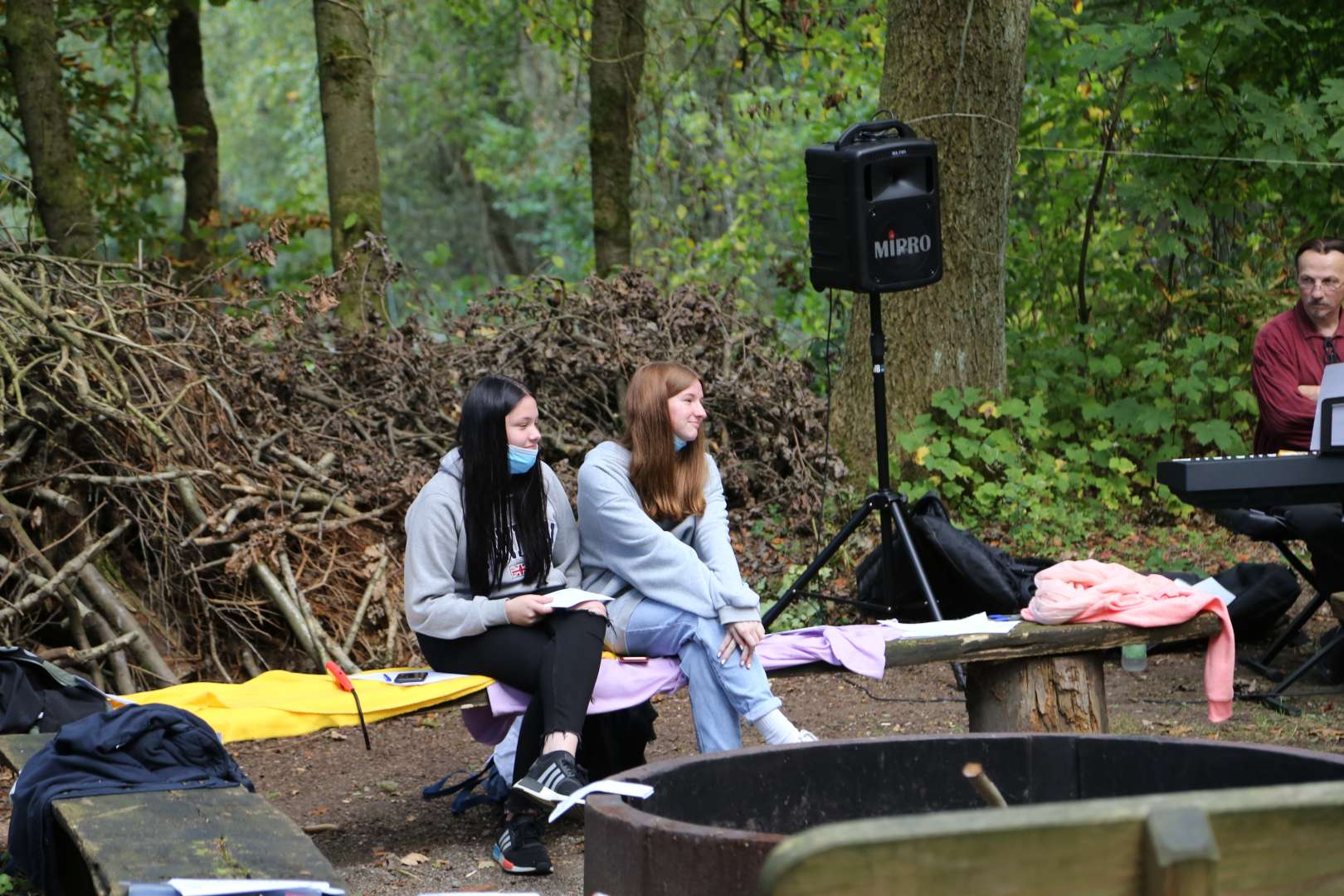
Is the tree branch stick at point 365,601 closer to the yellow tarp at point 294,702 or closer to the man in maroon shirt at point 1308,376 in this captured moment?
the yellow tarp at point 294,702

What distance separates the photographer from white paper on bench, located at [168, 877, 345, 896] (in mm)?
3127

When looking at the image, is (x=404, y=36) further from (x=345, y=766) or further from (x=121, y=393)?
(x=345, y=766)

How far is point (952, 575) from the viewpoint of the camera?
248 inches

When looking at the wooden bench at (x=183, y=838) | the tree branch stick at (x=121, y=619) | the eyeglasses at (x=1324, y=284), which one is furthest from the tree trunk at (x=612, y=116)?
the wooden bench at (x=183, y=838)

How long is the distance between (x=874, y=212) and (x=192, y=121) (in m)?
9.22

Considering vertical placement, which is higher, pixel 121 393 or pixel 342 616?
pixel 121 393

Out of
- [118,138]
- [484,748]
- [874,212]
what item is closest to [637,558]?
[484,748]

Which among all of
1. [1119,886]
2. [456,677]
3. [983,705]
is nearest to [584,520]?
[456,677]

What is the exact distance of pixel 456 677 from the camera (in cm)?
495

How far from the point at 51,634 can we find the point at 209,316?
176cm

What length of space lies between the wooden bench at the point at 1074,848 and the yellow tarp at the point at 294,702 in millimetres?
3198

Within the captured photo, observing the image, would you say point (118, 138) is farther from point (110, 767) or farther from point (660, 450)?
point (110, 767)

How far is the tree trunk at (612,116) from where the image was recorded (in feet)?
38.4

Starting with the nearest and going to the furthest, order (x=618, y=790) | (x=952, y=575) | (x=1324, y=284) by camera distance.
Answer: (x=618, y=790) < (x=952, y=575) < (x=1324, y=284)
